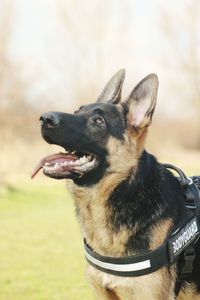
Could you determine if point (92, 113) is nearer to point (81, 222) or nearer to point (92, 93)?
point (81, 222)

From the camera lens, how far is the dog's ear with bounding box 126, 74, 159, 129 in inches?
158

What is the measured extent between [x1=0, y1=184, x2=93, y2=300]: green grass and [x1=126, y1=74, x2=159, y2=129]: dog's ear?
325 cm

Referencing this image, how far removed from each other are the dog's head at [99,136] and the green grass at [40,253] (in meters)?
3.21

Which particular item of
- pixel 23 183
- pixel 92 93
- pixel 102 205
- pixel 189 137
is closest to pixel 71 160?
pixel 102 205

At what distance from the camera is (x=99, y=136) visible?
394 centimetres

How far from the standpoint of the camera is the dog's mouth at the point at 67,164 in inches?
150

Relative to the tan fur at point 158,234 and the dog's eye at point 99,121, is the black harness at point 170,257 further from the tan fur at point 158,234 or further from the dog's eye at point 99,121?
the dog's eye at point 99,121

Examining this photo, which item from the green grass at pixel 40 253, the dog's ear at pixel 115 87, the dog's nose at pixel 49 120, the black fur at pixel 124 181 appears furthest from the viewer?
the green grass at pixel 40 253

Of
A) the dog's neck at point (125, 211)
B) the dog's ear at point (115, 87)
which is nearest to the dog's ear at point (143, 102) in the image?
the dog's neck at point (125, 211)

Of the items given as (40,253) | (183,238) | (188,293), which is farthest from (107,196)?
(40,253)

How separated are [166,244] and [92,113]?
1.03m

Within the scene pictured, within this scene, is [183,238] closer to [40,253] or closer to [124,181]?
[124,181]

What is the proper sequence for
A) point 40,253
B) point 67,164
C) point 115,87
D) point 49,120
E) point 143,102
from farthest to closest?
point 40,253
point 115,87
point 143,102
point 67,164
point 49,120

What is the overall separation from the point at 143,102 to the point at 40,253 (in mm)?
6403
